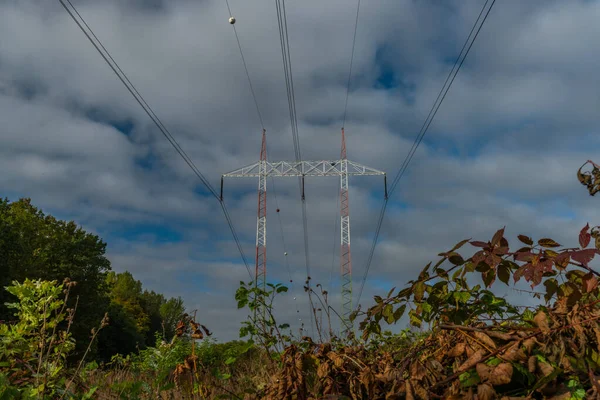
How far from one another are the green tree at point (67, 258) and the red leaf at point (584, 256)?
34.1 metres

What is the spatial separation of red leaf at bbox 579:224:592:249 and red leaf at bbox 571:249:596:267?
0.06 metres

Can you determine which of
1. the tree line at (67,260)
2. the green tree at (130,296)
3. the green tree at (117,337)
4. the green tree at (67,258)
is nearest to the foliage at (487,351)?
the tree line at (67,260)

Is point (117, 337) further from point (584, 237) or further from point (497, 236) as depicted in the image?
point (584, 237)

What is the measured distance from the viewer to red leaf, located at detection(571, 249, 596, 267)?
76.7 inches

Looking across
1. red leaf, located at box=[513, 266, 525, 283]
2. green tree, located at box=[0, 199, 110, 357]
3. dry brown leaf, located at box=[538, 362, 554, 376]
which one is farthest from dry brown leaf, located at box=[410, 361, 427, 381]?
green tree, located at box=[0, 199, 110, 357]

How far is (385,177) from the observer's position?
98.9 feet

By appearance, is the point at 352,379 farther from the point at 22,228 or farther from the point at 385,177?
the point at 22,228

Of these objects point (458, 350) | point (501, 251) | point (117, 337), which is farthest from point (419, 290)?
point (117, 337)

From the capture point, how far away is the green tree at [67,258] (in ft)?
109

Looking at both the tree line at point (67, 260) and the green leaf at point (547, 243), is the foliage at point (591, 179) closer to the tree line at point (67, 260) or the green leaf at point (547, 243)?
the green leaf at point (547, 243)

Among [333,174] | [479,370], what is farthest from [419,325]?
[333,174]

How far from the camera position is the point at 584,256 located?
1.96 metres

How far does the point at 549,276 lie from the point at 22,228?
37640 mm

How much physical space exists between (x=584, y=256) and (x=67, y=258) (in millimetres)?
38621
